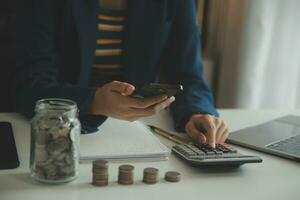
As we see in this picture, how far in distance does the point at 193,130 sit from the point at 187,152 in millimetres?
165

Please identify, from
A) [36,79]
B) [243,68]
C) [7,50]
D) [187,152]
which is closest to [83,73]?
[36,79]

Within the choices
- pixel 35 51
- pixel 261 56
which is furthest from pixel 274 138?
pixel 261 56

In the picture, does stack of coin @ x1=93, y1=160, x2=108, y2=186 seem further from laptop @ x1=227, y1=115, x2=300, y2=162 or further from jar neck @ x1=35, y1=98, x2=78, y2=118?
laptop @ x1=227, y1=115, x2=300, y2=162

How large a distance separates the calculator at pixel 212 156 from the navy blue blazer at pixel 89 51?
0.21 meters

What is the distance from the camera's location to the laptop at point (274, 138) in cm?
109

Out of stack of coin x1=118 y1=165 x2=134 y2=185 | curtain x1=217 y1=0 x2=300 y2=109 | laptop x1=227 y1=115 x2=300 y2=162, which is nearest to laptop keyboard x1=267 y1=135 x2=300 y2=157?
laptop x1=227 y1=115 x2=300 y2=162

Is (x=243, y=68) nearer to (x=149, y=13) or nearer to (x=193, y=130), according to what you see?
(x=149, y=13)

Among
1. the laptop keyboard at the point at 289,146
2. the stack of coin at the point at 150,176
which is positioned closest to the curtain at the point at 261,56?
the laptop keyboard at the point at 289,146

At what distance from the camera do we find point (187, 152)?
100 centimetres

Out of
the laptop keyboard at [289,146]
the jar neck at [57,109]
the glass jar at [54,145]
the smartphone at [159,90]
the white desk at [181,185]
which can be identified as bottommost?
the white desk at [181,185]

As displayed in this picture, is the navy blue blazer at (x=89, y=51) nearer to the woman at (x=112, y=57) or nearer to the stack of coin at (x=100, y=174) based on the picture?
the woman at (x=112, y=57)

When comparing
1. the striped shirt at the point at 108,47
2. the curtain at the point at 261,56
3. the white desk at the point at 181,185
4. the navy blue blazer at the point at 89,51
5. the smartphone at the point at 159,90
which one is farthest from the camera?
the curtain at the point at 261,56

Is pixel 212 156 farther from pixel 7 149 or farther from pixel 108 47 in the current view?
pixel 108 47

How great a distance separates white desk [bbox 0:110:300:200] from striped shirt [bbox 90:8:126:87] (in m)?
0.39
